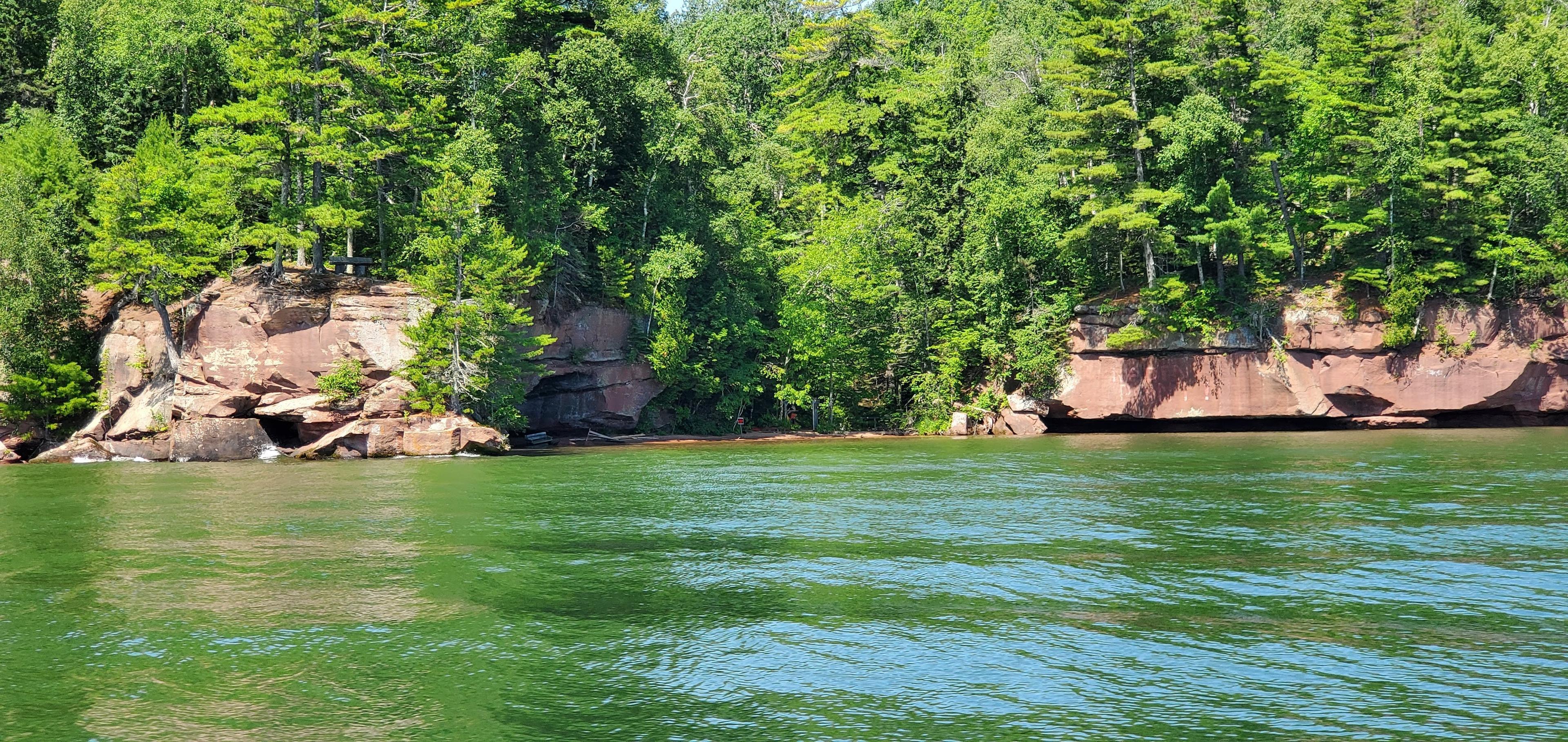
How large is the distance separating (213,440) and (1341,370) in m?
49.0

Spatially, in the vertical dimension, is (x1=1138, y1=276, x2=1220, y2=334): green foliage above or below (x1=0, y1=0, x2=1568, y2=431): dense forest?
below

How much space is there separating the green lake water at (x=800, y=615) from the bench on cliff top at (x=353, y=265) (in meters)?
20.0

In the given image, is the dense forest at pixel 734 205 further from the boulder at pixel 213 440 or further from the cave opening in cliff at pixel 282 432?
the cave opening in cliff at pixel 282 432

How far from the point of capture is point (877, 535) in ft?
62.6

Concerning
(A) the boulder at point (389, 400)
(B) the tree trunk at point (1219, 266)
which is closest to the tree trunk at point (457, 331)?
(A) the boulder at point (389, 400)

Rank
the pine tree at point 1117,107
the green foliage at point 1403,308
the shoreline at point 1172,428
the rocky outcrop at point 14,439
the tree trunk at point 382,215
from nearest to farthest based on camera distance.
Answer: the rocky outcrop at point 14,439 → the tree trunk at point 382,215 → the green foliage at point 1403,308 → the shoreline at point 1172,428 → the pine tree at point 1117,107

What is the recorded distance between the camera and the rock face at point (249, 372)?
40.9 meters

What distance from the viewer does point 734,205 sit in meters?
65.0

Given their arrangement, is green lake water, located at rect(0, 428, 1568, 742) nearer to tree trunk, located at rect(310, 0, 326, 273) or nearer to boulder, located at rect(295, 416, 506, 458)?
boulder, located at rect(295, 416, 506, 458)

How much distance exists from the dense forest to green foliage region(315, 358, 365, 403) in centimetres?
279

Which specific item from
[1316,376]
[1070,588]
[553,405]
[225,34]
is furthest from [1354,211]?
[225,34]

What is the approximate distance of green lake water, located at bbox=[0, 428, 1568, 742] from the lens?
29.1 feet

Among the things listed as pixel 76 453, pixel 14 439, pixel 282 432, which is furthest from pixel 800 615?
pixel 14 439

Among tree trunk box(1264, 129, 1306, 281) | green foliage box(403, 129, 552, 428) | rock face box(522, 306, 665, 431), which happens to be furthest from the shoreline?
tree trunk box(1264, 129, 1306, 281)
